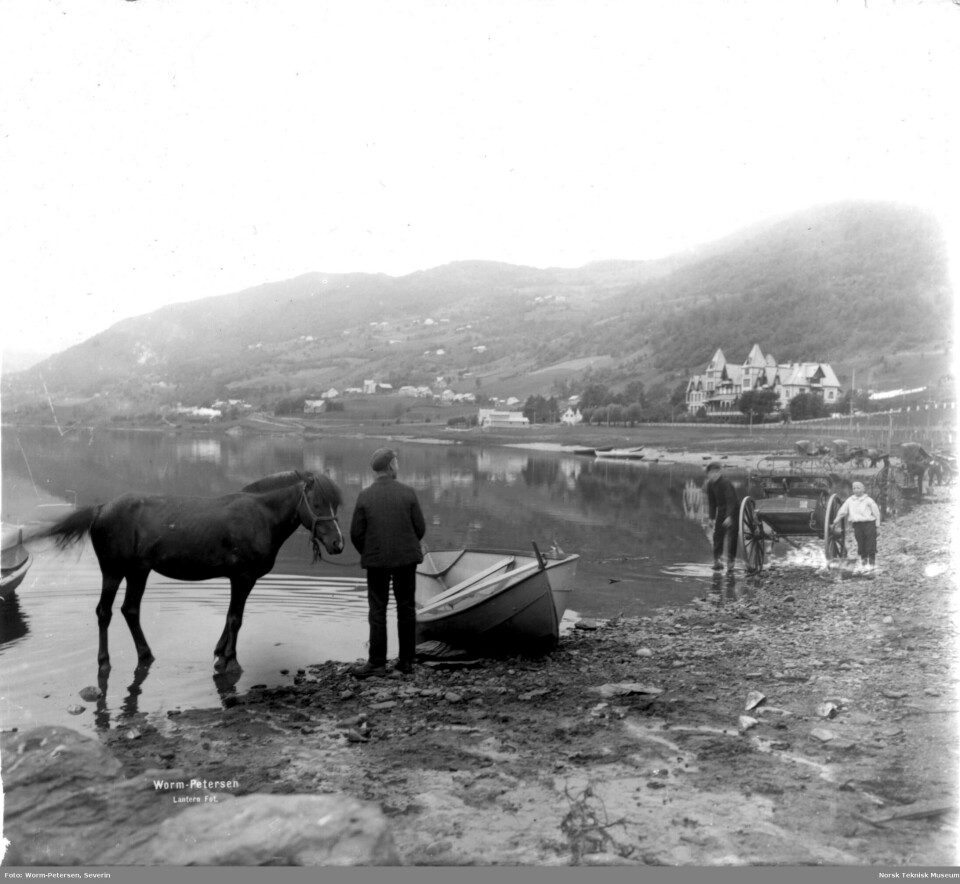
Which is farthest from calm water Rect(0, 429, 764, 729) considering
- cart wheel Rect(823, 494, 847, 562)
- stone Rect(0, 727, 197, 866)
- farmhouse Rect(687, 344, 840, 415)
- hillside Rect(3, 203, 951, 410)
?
farmhouse Rect(687, 344, 840, 415)

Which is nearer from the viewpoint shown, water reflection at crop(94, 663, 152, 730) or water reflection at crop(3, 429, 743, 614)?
water reflection at crop(94, 663, 152, 730)

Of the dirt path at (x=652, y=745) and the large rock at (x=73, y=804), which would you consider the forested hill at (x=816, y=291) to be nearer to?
the dirt path at (x=652, y=745)

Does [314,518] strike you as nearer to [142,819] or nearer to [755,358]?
[142,819]

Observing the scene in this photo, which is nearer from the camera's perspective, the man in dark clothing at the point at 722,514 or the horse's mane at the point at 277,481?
the horse's mane at the point at 277,481

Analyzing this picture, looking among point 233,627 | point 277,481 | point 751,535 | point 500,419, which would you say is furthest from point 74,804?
point 751,535

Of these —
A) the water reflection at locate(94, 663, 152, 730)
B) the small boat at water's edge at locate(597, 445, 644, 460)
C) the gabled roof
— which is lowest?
the water reflection at locate(94, 663, 152, 730)

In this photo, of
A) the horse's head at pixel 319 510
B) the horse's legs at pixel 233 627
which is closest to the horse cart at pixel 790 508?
the horse's head at pixel 319 510

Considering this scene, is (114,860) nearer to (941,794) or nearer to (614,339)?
(941,794)

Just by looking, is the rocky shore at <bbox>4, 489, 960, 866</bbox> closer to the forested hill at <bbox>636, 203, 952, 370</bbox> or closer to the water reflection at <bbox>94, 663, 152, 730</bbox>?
the water reflection at <bbox>94, 663, 152, 730</bbox>
